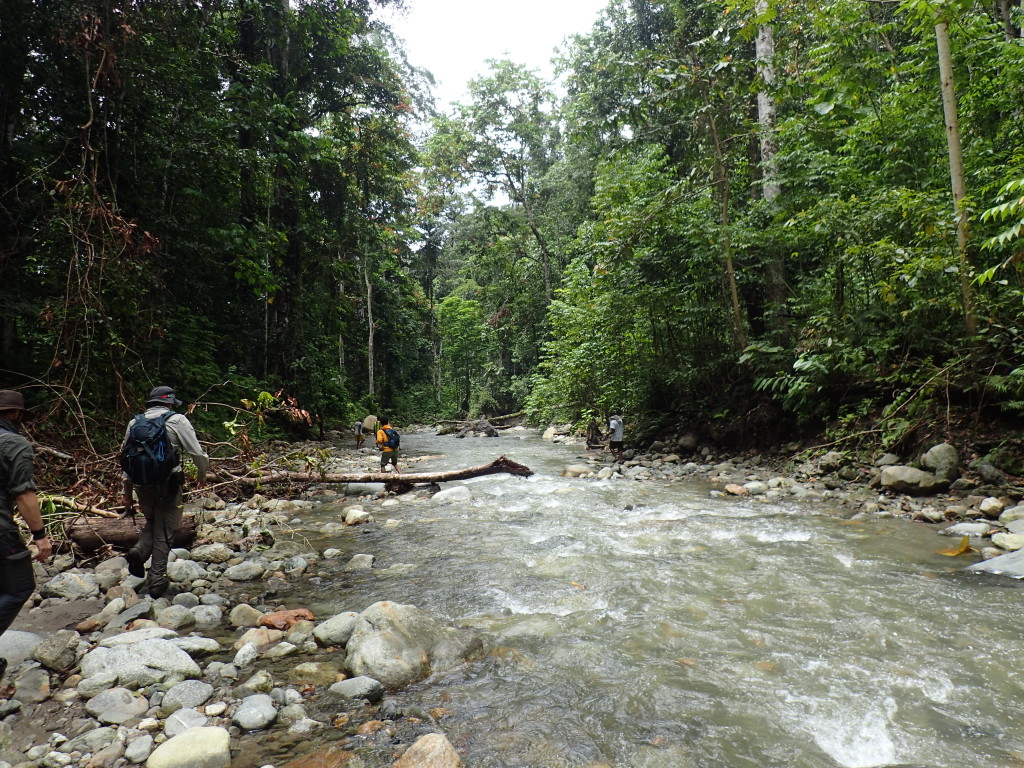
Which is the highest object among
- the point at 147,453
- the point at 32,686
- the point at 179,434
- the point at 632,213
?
the point at 632,213

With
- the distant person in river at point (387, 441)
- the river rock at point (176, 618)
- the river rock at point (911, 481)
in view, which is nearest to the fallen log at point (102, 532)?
the river rock at point (176, 618)

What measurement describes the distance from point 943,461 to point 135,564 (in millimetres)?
8947

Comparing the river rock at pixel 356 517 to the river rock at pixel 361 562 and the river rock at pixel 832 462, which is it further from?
the river rock at pixel 832 462

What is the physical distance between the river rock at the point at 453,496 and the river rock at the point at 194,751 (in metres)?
6.17

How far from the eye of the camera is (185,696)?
9.86ft

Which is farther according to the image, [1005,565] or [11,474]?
[1005,565]

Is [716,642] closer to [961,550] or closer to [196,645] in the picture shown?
[961,550]

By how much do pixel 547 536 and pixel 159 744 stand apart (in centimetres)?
444

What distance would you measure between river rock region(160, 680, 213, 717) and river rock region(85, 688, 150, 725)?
10 centimetres

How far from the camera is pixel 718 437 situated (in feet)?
37.9

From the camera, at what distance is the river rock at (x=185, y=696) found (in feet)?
9.64

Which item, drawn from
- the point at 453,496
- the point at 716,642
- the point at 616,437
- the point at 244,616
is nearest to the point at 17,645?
the point at 244,616

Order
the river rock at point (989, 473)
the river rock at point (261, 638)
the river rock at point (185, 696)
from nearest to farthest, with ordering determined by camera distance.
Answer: the river rock at point (185, 696), the river rock at point (261, 638), the river rock at point (989, 473)

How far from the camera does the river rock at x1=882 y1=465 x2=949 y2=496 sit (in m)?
6.55
